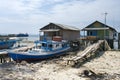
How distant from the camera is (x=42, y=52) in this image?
2895 centimetres

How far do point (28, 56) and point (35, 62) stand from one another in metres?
1.25

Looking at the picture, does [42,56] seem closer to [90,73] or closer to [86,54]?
[86,54]

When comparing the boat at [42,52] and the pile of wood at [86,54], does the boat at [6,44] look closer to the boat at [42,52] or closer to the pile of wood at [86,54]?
the boat at [42,52]

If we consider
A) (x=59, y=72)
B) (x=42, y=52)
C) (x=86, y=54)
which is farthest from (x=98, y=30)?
(x=59, y=72)

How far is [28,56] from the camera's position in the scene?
27.1m

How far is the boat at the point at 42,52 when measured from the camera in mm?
26914

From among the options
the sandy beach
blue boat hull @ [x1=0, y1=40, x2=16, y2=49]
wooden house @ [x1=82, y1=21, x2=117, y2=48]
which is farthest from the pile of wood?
blue boat hull @ [x1=0, y1=40, x2=16, y2=49]

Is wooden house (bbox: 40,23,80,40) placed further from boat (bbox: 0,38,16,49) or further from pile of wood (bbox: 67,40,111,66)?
pile of wood (bbox: 67,40,111,66)

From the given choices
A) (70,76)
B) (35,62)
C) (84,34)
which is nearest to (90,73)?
(70,76)

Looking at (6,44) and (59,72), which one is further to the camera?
(6,44)

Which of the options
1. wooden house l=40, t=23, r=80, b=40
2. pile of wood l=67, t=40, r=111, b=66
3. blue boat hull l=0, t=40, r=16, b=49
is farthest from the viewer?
blue boat hull l=0, t=40, r=16, b=49

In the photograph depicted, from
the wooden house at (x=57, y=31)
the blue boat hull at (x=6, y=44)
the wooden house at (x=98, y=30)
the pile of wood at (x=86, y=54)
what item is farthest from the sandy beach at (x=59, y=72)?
the wooden house at (x=98, y=30)

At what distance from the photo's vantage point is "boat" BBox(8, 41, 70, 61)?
2691 cm

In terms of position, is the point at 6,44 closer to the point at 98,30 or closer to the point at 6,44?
the point at 6,44
